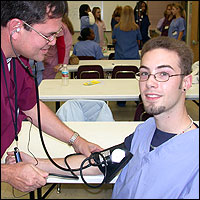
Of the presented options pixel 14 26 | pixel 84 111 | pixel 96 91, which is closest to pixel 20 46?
pixel 14 26

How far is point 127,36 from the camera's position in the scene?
A: 16.0 ft

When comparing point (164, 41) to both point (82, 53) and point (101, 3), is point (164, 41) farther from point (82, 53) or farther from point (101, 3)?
point (101, 3)

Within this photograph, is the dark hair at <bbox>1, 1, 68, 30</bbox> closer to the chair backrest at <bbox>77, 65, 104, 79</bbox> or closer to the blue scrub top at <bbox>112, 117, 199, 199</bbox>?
the blue scrub top at <bbox>112, 117, 199, 199</bbox>

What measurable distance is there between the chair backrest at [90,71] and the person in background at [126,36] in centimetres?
107

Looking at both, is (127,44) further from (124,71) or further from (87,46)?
(124,71)

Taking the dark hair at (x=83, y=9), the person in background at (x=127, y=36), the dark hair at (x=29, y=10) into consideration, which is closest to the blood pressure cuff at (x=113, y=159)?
the dark hair at (x=29, y=10)

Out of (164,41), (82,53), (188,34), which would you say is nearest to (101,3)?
(188,34)

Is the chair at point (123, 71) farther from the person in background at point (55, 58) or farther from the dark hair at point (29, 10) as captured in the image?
the dark hair at point (29, 10)

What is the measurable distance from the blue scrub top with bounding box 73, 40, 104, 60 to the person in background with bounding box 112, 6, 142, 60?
337mm

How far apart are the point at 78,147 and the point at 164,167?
0.64 meters

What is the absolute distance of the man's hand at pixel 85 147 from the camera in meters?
1.55

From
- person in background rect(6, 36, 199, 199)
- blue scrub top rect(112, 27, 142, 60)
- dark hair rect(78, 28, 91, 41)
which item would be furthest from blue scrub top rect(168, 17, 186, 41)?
person in background rect(6, 36, 199, 199)

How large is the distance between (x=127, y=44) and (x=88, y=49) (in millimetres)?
577

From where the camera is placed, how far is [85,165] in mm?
1468
